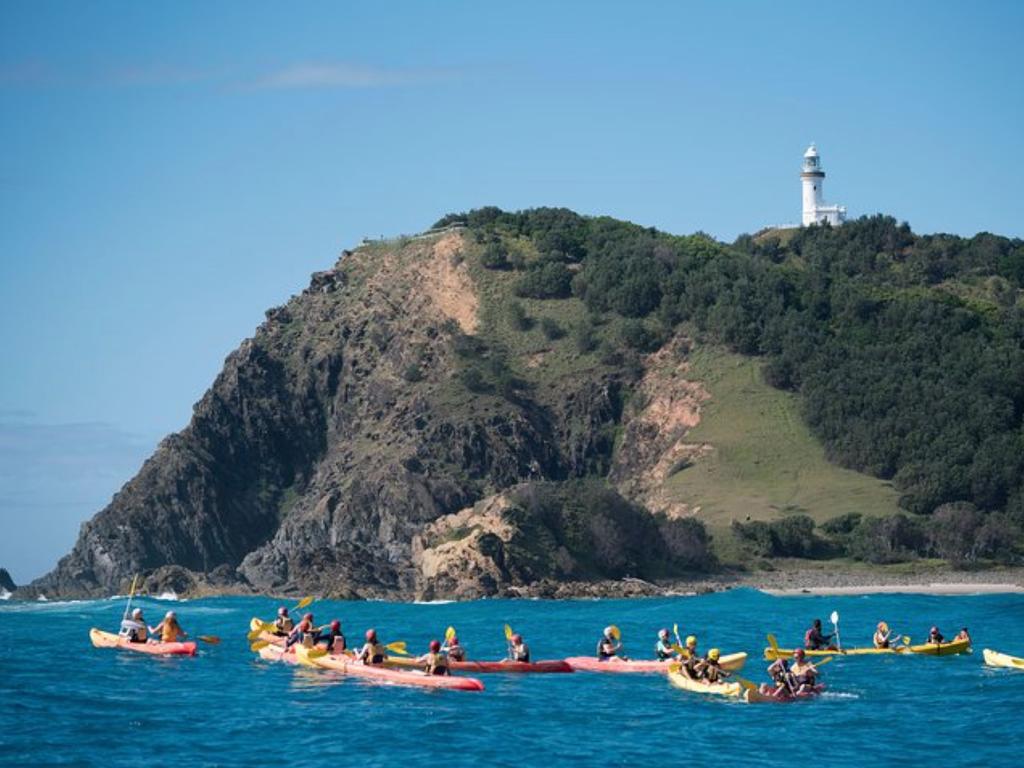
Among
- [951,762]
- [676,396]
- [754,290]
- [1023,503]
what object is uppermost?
[754,290]

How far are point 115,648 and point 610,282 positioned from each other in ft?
374

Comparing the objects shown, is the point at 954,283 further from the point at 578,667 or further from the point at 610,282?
the point at 578,667

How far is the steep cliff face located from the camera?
492ft

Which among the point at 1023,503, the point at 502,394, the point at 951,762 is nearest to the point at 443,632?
the point at 951,762

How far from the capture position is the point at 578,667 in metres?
66.2

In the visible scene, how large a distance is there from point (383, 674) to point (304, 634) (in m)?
6.62

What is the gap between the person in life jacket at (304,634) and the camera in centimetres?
6619

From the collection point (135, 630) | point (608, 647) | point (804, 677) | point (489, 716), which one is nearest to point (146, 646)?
point (135, 630)

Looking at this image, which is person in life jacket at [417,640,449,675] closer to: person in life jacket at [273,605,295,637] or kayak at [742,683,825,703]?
kayak at [742,683,825,703]

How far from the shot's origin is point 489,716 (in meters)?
53.9

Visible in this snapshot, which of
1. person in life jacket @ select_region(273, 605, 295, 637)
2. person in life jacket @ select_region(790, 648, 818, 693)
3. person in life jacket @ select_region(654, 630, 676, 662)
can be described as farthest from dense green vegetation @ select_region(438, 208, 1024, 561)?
person in life jacket @ select_region(790, 648, 818, 693)

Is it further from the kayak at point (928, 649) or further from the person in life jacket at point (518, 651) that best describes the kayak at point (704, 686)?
the kayak at point (928, 649)

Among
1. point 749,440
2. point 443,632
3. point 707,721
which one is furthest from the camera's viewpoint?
point 749,440

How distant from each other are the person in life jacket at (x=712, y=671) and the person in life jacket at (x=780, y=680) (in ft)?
6.42
